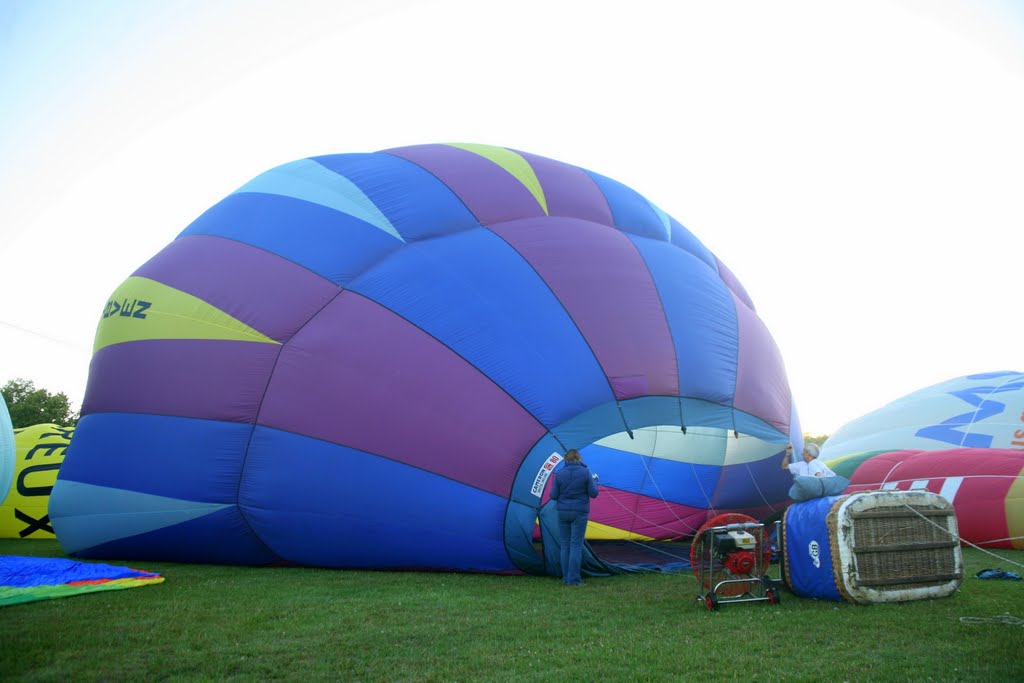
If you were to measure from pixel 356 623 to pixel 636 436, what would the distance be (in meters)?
6.58

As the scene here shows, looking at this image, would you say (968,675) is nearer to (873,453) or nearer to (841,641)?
(841,641)

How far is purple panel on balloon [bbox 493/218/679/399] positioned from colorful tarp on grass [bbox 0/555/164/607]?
14.4 feet

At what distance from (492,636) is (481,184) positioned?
17.8ft

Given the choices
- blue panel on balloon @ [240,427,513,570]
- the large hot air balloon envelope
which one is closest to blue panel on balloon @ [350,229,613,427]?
the large hot air balloon envelope

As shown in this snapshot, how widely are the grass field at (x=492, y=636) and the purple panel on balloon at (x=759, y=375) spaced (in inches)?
99.2

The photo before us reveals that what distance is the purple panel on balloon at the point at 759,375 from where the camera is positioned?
845cm

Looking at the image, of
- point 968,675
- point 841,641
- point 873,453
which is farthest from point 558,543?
point 873,453

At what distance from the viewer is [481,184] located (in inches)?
349

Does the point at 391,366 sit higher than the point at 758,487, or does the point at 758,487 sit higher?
the point at 391,366

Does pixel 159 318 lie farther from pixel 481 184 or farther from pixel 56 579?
pixel 481 184

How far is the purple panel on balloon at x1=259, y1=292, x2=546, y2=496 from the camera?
23.4 feet

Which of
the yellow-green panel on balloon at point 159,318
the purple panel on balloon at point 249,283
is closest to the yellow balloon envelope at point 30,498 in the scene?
the yellow-green panel on balloon at point 159,318

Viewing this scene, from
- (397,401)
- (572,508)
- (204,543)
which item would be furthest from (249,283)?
(572,508)

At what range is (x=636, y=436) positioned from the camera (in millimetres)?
11062
